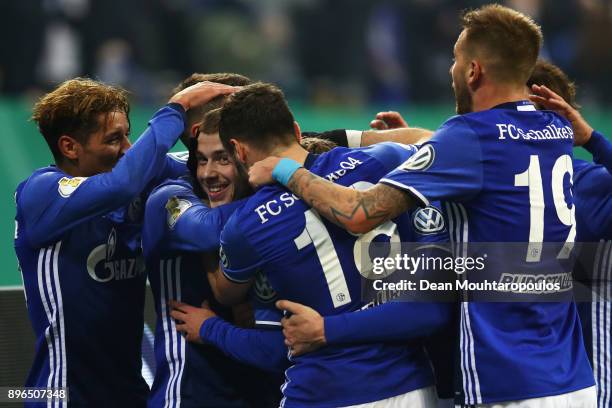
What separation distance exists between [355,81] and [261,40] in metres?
1.55

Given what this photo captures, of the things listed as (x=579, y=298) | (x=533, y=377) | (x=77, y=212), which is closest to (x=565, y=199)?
(x=533, y=377)


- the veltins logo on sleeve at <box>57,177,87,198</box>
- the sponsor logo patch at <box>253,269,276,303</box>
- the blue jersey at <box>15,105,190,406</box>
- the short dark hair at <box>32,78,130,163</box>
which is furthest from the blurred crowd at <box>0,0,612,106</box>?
the sponsor logo patch at <box>253,269,276,303</box>

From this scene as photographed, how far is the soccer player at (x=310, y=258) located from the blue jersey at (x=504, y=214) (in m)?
0.24

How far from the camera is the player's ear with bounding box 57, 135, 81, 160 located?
4598 millimetres

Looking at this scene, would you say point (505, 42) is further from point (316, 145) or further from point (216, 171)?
point (216, 171)

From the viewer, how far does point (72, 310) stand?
179 inches

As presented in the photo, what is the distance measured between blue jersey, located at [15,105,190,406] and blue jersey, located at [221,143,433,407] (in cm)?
56

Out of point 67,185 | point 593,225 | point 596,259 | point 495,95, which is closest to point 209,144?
point 67,185

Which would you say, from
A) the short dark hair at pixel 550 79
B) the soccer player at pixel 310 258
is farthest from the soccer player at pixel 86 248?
the short dark hair at pixel 550 79

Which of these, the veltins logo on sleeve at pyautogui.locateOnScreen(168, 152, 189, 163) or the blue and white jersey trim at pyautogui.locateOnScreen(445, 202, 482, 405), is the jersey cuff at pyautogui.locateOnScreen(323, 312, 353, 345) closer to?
the blue and white jersey trim at pyautogui.locateOnScreen(445, 202, 482, 405)

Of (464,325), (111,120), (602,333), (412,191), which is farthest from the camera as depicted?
(602,333)

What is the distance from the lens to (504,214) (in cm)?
400

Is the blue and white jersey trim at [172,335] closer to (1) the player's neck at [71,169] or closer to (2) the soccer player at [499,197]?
(1) the player's neck at [71,169]

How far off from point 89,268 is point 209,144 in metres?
0.74
